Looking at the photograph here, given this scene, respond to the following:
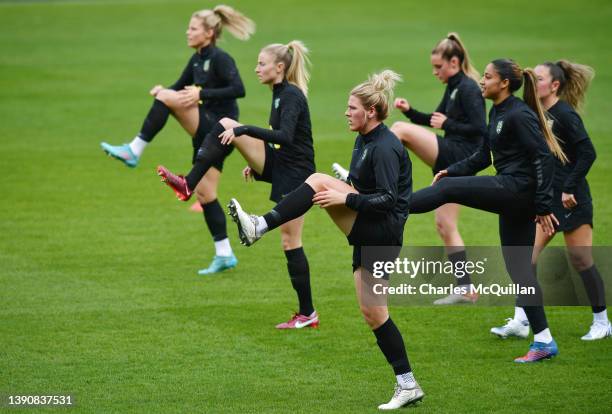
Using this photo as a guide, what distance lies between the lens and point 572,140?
806 cm

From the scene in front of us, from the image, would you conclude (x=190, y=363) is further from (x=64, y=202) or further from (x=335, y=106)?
(x=335, y=106)

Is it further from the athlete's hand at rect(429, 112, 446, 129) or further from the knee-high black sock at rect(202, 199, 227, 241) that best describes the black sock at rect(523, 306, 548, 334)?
the knee-high black sock at rect(202, 199, 227, 241)

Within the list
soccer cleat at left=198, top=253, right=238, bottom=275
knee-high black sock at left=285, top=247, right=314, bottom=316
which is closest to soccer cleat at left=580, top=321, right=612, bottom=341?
knee-high black sock at left=285, top=247, right=314, bottom=316

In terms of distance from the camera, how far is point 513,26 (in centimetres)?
2877

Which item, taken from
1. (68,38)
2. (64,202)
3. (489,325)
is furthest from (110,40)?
(489,325)

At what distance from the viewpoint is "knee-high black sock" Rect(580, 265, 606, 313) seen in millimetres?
8289

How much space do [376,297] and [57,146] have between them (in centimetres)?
1150

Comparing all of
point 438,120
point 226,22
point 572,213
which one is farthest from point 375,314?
point 226,22

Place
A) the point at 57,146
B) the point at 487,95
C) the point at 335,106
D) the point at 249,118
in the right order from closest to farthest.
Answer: the point at 487,95
the point at 57,146
the point at 249,118
the point at 335,106

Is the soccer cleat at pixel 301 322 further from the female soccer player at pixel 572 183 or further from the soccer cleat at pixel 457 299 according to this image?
the female soccer player at pixel 572 183

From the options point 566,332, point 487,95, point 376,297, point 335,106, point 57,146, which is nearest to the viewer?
point 376,297

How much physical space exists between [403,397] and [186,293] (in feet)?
11.9

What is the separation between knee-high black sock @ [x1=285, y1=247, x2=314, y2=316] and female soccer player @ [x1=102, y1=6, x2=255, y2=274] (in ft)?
6.40

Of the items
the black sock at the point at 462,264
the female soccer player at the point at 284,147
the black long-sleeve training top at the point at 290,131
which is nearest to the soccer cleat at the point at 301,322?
the female soccer player at the point at 284,147
